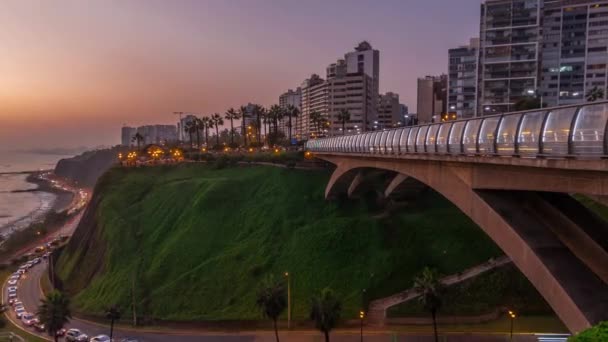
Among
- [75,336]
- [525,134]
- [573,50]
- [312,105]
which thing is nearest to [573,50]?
[573,50]

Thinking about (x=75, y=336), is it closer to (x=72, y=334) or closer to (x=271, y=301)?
(x=72, y=334)

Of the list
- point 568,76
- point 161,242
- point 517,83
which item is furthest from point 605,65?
point 161,242

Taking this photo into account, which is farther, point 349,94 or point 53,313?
point 349,94

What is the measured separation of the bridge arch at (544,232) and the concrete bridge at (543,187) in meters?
0.03

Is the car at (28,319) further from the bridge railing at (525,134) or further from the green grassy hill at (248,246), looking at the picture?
the bridge railing at (525,134)

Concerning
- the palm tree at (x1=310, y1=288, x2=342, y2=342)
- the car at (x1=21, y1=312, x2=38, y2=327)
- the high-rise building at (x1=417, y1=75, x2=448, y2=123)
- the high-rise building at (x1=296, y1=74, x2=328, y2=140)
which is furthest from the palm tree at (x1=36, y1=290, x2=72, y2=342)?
the high-rise building at (x1=417, y1=75, x2=448, y2=123)

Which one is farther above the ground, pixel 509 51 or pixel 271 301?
pixel 509 51

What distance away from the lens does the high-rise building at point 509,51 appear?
282 feet

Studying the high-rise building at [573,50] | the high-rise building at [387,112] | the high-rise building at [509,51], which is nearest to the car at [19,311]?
the high-rise building at [509,51]

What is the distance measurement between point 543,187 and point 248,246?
3588cm

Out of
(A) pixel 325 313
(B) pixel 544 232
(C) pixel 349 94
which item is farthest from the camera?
(C) pixel 349 94

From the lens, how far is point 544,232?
1579 centimetres

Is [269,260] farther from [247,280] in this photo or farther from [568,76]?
[568,76]

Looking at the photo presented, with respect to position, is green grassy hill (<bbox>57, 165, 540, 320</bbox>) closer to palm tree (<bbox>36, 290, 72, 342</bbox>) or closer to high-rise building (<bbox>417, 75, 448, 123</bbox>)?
palm tree (<bbox>36, 290, 72, 342</bbox>)
